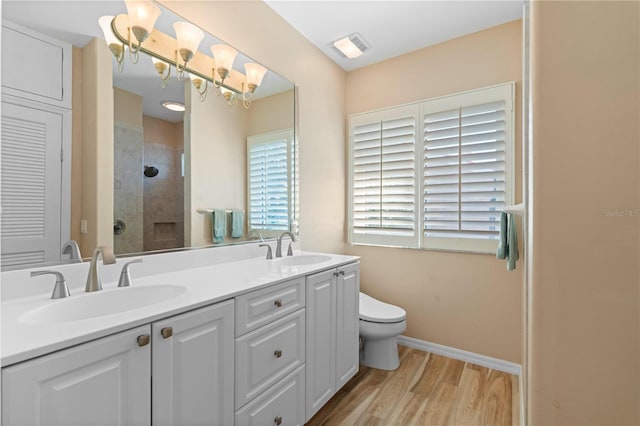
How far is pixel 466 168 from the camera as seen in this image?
2289 mm

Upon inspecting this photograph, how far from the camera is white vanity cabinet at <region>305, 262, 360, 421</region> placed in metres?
1.59

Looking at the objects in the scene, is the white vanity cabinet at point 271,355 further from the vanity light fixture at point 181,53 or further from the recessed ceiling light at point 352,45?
the recessed ceiling light at point 352,45

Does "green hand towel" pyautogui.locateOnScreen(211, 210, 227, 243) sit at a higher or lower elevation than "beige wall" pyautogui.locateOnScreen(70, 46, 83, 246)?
lower

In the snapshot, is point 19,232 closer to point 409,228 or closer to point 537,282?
point 537,282

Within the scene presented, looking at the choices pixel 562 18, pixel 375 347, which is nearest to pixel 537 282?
pixel 562 18

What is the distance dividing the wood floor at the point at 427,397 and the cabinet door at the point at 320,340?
17 cm

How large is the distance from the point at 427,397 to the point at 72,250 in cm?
212

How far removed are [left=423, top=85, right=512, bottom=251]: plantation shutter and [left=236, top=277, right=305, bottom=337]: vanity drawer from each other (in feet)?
4.73

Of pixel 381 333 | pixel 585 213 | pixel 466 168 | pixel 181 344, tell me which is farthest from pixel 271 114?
pixel 585 213

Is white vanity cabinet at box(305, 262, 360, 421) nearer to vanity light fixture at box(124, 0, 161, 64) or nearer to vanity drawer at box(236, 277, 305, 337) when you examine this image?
vanity drawer at box(236, 277, 305, 337)

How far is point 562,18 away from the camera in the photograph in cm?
64

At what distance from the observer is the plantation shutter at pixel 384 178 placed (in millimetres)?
2551

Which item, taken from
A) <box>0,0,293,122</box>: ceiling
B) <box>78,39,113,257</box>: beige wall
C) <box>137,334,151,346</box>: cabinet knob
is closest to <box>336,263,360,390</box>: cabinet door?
<box>137,334,151,346</box>: cabinet knob

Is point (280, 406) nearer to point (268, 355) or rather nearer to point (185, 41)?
point (268, 355)
